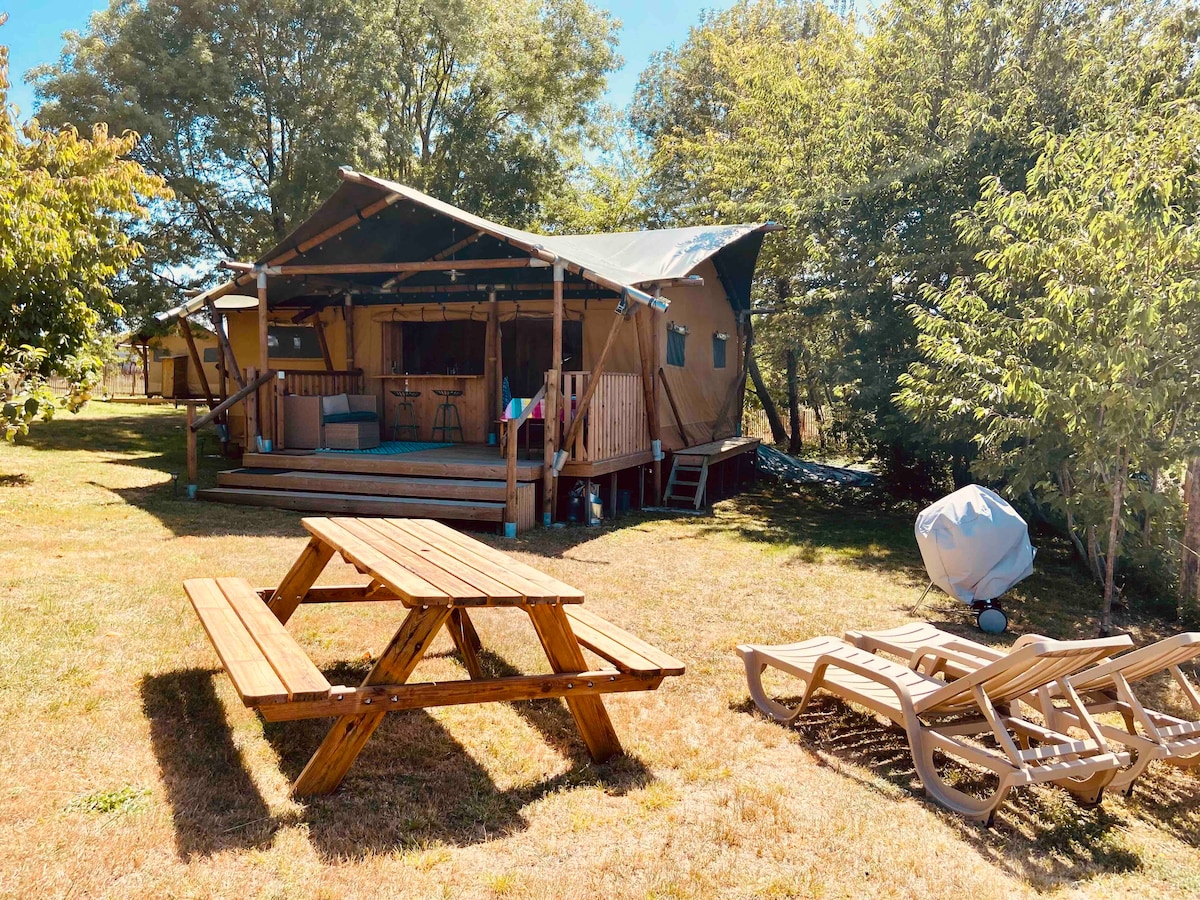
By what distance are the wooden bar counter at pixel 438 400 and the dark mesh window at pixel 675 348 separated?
268 cm

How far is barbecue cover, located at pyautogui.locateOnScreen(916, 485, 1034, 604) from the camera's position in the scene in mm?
6023

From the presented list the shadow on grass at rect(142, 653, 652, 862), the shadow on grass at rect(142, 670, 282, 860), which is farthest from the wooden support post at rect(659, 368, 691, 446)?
the shadow on grass at rect(142, 670, 282, 860)

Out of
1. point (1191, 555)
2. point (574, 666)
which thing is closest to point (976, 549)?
point (1191, 555)

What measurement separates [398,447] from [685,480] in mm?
4022

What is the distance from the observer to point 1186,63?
30.2ft

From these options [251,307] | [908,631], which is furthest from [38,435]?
[908,631]

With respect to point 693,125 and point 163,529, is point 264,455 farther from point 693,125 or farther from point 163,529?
point 693,125

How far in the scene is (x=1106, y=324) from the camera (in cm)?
541

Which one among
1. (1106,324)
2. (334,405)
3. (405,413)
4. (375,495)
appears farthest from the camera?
(405,413)

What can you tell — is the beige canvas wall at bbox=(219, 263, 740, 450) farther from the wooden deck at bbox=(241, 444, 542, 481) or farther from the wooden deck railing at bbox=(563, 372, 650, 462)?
the wooden deck at bbox=(241, 444, 542, 481)

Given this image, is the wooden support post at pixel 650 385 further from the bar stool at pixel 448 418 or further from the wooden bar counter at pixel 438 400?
the bar stool at pixel 448 418

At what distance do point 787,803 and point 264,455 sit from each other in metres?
8.32

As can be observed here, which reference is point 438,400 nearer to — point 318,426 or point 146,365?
point 318,426

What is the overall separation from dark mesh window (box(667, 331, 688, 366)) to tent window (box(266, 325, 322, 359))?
5.59m
